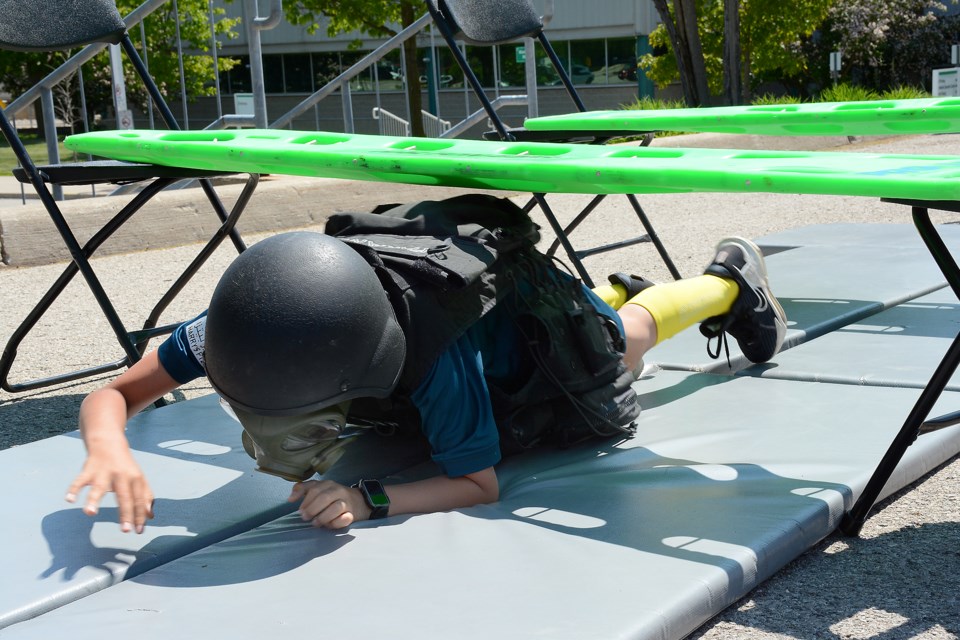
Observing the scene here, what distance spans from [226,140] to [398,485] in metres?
1.54

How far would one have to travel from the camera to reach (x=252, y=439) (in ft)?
6.94

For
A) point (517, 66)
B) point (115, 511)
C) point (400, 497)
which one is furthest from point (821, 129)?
point (517, 66)

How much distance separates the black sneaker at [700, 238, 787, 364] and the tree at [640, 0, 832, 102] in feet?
47.6

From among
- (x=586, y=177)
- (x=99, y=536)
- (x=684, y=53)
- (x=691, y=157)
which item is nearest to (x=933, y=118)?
(x=691, y=157)

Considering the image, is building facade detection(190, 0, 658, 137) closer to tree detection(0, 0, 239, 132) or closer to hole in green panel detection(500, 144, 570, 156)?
tree detection(0, 0, 239, 132)

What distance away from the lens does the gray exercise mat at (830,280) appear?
3.69 meters

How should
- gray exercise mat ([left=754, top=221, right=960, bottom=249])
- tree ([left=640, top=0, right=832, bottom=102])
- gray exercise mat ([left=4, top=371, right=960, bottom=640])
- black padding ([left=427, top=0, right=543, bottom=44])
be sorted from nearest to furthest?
gray exercise mat ([left=4, top=371, right=960, bottom=640]), black padding ([left=427, top=0, right=543, bottom=44]), gray exercise mat ([left=754, top=221, right=960, bottom=249]), tree ([left=640, top=0, right=832, bottom=102])

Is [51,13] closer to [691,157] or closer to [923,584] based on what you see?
[691,157]

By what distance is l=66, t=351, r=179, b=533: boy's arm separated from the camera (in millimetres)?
1964

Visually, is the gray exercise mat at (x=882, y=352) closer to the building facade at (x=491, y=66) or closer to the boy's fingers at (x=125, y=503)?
the boy's fingers at (x=125, y=503)

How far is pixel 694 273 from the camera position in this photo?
580 cm

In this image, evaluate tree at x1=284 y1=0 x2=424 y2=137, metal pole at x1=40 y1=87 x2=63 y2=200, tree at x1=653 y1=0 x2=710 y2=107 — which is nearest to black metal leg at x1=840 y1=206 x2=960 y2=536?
metal pole at x1=40 y1=87 x2=63 y2=200

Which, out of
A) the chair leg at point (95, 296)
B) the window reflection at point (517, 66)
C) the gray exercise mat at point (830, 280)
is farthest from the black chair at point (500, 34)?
the window reflection at point (517, 66)

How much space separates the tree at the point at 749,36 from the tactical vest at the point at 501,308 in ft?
50.2
